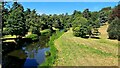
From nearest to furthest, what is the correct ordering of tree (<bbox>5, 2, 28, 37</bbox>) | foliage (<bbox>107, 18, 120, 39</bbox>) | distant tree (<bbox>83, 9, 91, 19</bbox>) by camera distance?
tree (<bbox>5, 2, 28, 37</bbox>) → foliage (<bbox>107, 18, 120, 39</bbox>) → distant tree (<bbox>83, 9, 91, 19</bbox>)

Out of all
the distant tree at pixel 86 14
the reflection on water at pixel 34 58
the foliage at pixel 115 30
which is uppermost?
the distant tree at pixel 86 14

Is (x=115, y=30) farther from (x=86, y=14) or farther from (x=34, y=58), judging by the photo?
(x=86, y=14)

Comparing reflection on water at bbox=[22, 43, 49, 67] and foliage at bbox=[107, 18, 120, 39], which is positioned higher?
foliage at bbox=[107, 18, 120, 39]

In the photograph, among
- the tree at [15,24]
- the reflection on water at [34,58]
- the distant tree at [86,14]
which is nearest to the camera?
the reflection on water at [34,58]

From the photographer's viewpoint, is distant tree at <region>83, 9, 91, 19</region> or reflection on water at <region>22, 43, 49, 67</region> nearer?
reflection on water at <region>22, 43, 49, 67</region>

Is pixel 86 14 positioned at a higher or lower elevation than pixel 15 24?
higher

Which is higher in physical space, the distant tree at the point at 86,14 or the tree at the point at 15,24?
the distant tree at the point at 86,14

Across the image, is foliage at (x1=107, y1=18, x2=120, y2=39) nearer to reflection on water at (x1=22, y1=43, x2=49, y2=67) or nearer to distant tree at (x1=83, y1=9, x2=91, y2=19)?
reflection on water at (x1=22, y1=43, x2=49, y2=67)

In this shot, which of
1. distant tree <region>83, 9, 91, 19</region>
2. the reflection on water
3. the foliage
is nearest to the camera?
the reflection on water

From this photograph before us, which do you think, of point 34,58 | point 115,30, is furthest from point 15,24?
point 115,30

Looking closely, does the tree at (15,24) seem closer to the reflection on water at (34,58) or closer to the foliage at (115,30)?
the reflection on water at (34,58)

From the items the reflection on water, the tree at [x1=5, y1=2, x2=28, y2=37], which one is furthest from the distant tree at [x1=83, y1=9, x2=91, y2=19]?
the reflection on water

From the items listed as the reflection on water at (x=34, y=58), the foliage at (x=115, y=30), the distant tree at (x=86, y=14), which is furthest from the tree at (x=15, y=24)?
the distant tree at (x=86, y=14)

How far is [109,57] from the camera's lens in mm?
38500
